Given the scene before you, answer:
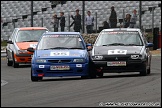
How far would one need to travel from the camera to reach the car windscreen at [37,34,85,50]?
64.7 feet

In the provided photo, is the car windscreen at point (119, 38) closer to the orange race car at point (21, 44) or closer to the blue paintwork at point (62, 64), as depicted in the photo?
the blue paintwork at point (62, 64)

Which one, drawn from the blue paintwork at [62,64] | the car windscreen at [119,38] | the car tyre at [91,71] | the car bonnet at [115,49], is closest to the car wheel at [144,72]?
the car bonnet at [115,49]

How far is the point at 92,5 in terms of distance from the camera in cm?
4222

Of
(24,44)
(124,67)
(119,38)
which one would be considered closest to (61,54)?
(124,67)

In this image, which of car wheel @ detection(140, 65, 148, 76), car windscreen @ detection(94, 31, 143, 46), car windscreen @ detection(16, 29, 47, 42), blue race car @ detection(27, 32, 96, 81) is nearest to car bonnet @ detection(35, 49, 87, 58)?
blue race car @ detection(27, 32, 96, 81)

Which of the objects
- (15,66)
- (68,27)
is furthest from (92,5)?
(15,66)

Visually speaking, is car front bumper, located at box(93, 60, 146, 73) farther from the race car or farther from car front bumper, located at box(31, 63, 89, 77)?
car front bumper, located at box(31, 63, 89, 77)

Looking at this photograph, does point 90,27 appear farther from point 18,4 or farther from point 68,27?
point 18,4

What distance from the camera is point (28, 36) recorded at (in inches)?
1065

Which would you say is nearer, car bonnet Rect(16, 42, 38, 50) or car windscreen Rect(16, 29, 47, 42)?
car bonnet Rect(16, 42, 38, 50)

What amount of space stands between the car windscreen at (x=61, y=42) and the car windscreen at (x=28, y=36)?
6.54 meters

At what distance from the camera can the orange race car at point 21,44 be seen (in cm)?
2607

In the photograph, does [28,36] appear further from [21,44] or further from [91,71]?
[91,71]

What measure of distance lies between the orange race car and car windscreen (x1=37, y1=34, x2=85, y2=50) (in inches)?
229
